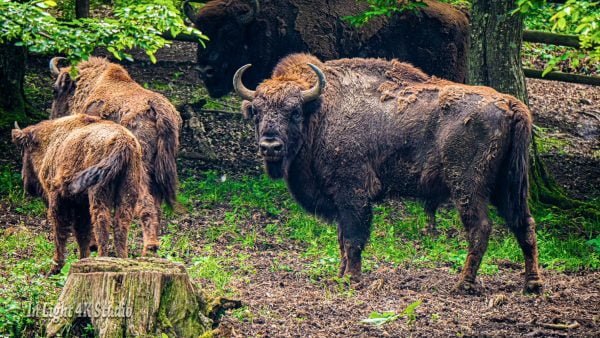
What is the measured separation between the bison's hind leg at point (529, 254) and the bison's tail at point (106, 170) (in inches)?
151

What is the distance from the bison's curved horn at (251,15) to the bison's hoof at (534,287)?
8.09 metres

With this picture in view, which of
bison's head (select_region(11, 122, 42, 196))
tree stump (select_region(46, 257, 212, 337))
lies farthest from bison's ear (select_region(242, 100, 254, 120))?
tree stump (select_region(46, 257, 212, 337))

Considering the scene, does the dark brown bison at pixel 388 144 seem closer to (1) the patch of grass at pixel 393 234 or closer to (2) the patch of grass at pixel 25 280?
(1) the patch of grass at pixel 393 234

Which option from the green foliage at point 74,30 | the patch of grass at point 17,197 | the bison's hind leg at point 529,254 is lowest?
the patch of grass at point 17,197

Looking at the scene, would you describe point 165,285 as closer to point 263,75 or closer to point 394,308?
point 394,308

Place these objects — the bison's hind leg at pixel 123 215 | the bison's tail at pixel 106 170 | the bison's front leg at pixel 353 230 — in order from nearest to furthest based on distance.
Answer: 1. the bison's tail at pixel 106 170
2. the bison's hind leg at pixel 123 215
3. the bison's front leg at pixel 353 230

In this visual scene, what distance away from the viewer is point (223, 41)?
15094 millimetres

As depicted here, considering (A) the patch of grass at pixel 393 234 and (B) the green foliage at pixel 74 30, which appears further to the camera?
(A) the patch of grass at pixel 393 234

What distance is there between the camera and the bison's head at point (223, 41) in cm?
1501

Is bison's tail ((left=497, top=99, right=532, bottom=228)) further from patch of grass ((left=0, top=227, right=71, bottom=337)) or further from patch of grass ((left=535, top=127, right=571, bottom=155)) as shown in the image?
patch of grass ((left=535, top=127, right=571, bottom=155))

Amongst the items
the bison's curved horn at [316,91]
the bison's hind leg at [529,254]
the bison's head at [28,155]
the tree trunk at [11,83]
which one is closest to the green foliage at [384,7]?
the bison's curved horn at [316,91]

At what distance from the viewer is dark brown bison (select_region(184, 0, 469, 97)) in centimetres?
1503

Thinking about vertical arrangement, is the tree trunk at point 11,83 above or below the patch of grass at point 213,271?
above

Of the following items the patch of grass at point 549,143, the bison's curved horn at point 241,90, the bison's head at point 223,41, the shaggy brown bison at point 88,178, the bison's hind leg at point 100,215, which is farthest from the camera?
the bison's head at point 223,41
